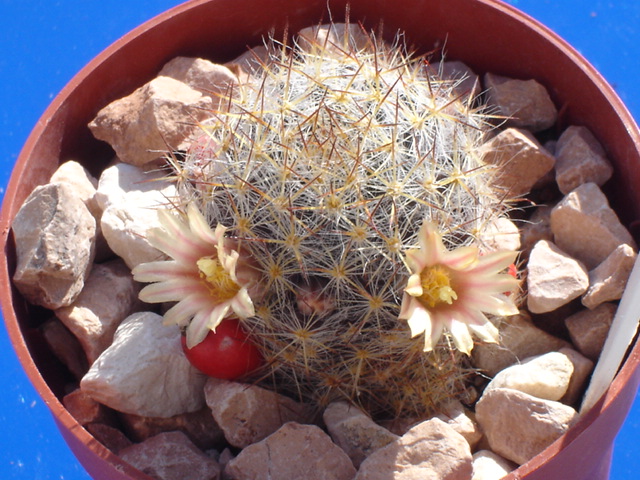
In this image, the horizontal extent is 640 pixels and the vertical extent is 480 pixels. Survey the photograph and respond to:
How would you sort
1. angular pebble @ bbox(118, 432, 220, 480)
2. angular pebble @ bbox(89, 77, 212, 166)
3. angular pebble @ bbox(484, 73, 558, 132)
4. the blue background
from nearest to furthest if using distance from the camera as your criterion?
angular pebble @ bbox(118, 432, 220, 480)
angular pebble @ bbox(89, 77, 212, 166)
angular pebble @ bbox(484, 73, 558, 132)
the blue background

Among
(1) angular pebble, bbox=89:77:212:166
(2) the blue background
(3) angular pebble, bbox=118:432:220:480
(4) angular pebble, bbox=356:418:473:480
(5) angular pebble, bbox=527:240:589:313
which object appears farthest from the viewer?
(2) the blue background

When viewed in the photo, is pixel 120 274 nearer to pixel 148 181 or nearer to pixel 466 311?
pixel 148 181

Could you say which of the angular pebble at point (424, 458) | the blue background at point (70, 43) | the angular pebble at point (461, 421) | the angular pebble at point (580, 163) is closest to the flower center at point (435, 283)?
the angular pebble at point (424, 458)

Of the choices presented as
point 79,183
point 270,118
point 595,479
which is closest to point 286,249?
point 270,118

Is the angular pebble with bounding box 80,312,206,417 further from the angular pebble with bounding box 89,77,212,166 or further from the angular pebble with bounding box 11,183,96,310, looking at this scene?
the angular pebble with bounding box 89,77,212,166

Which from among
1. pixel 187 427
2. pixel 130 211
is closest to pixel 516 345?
pixel 187 427

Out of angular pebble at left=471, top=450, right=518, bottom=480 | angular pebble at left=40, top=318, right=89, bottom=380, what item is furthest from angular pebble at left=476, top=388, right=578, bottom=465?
angular pebble at left=40, top=318, right=89, bottom=380

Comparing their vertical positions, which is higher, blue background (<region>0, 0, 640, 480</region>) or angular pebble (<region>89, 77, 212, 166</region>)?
blue background (<region>0, 0, 640, 480</region>)
